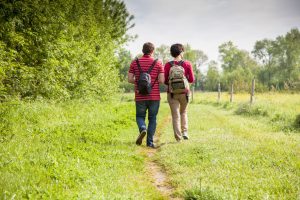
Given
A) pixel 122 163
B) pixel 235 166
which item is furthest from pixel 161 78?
pixel 235 166

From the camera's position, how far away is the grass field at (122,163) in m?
4.31

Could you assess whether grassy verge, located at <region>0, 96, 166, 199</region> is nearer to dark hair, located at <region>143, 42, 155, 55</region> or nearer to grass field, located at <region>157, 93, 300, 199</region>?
grass field, located at <region>157, 93, 300, 199</region>

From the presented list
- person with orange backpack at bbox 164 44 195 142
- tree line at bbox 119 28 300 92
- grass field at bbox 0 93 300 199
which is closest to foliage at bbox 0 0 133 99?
grass field at bbox 0 93 300 199

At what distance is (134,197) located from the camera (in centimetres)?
443

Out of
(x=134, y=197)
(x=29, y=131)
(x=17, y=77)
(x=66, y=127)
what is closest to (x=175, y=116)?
(x=66, y=127)

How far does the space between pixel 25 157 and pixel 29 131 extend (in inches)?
101

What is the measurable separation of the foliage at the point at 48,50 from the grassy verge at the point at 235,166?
5515mm

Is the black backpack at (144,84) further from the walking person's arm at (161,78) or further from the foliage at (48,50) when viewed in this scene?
the foliage at (48,50)

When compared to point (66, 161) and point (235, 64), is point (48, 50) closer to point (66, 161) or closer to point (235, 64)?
point (66, 161)

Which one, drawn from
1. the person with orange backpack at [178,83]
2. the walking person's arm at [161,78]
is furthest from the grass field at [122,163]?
the walking person's arm at [161,78]

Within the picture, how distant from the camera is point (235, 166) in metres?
5.87

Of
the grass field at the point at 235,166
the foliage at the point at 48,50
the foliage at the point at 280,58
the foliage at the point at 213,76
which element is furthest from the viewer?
the foliage at the point at 213,76

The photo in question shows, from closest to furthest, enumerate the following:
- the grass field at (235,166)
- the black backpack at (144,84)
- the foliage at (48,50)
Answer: the grass field at (235,166), the black backpack at (144,84), the foliage at (48,50)

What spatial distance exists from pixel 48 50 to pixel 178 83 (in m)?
6.48
